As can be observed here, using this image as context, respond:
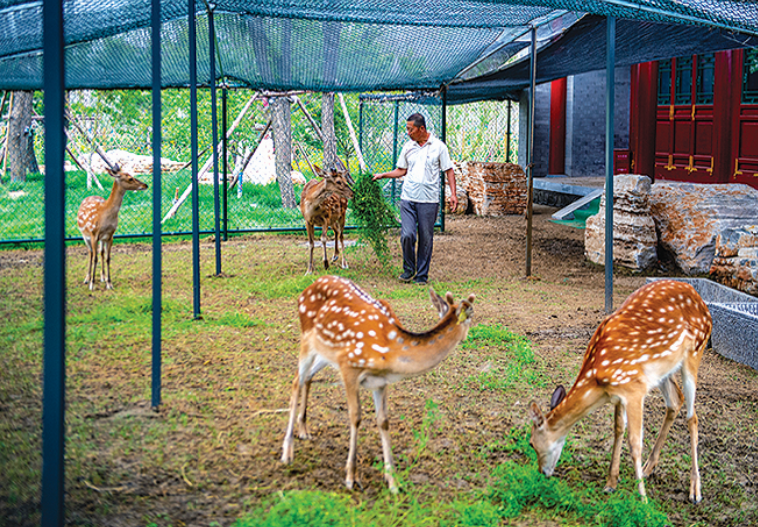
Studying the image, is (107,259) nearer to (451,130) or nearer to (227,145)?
(227,145)

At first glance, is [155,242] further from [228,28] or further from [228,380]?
[228,28]

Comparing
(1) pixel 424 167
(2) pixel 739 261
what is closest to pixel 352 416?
(2) pixel 739 261

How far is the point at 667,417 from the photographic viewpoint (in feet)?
12.8

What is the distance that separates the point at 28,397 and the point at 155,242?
1.16 meters

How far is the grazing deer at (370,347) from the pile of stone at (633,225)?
6334mm

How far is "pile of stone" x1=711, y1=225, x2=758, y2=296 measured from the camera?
7164mm

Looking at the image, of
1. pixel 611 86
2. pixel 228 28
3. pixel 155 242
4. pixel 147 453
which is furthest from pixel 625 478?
pixel 228 28

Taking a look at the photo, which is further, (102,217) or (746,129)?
(746,129)

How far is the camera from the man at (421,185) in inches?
339

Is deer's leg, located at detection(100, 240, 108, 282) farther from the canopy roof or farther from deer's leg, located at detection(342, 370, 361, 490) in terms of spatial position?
deer's leg, located at detection(342, 370, 361, 490)

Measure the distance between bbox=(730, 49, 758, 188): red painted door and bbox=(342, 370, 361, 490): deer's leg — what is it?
412 inches

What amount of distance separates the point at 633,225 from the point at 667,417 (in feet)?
19.2

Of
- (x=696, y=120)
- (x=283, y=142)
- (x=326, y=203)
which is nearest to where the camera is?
(x=326, y=203)

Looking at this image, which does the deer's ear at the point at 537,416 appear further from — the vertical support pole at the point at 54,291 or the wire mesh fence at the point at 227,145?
the wire mesh fence at the point at 227,145
